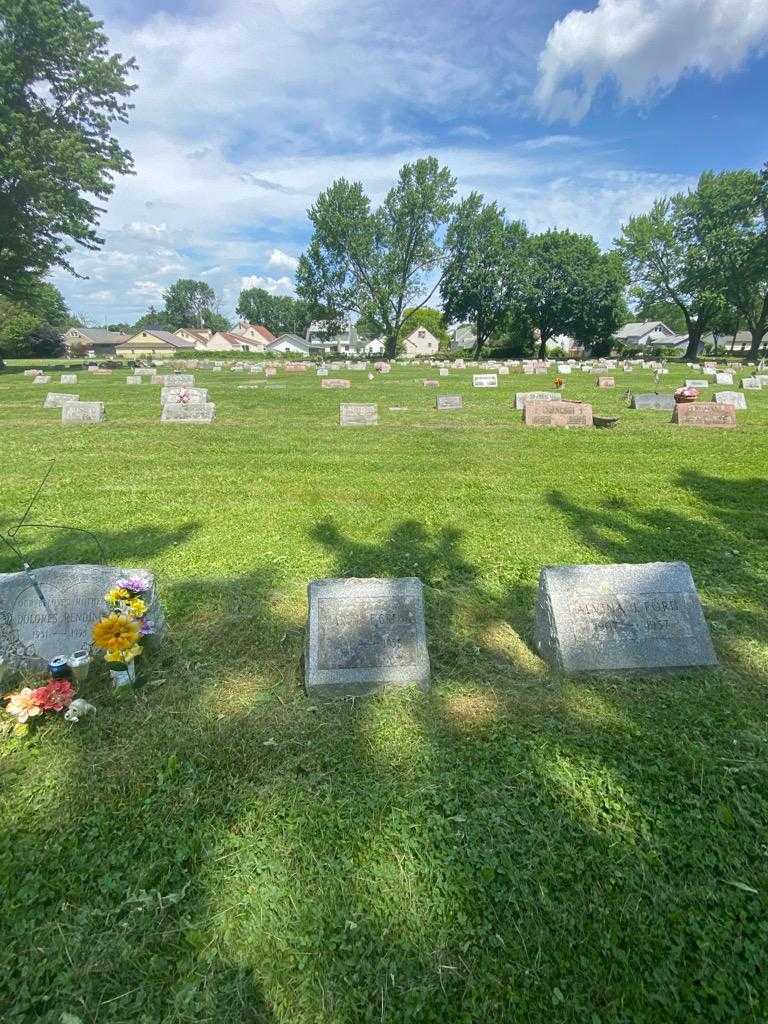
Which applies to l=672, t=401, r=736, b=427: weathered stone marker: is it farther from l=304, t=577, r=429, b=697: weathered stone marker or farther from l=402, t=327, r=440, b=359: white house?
l=402, t=327, r=440, b=359: white house

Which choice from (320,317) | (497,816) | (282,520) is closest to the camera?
(497,816)

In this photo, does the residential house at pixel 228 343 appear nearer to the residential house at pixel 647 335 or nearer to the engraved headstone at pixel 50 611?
the residential house at pixel 647 335

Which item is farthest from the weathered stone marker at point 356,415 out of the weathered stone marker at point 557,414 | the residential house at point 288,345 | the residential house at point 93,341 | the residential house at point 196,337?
the residential house at point 196,337

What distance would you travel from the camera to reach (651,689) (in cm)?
376

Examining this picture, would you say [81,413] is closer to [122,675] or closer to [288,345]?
[122,675]

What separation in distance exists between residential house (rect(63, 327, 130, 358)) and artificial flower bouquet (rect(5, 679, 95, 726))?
91074 mm

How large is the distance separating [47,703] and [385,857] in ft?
7.90

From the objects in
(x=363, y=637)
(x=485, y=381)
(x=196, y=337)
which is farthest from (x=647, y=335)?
(x=363, y=637)

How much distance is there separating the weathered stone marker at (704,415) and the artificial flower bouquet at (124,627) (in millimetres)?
14045

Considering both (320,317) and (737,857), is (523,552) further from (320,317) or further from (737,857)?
(320,317)

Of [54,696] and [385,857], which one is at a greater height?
[54,696]

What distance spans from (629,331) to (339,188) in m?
64.6

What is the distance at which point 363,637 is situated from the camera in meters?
3.84

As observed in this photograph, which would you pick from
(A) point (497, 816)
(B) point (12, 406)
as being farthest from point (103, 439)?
(A) point (497, 816)
